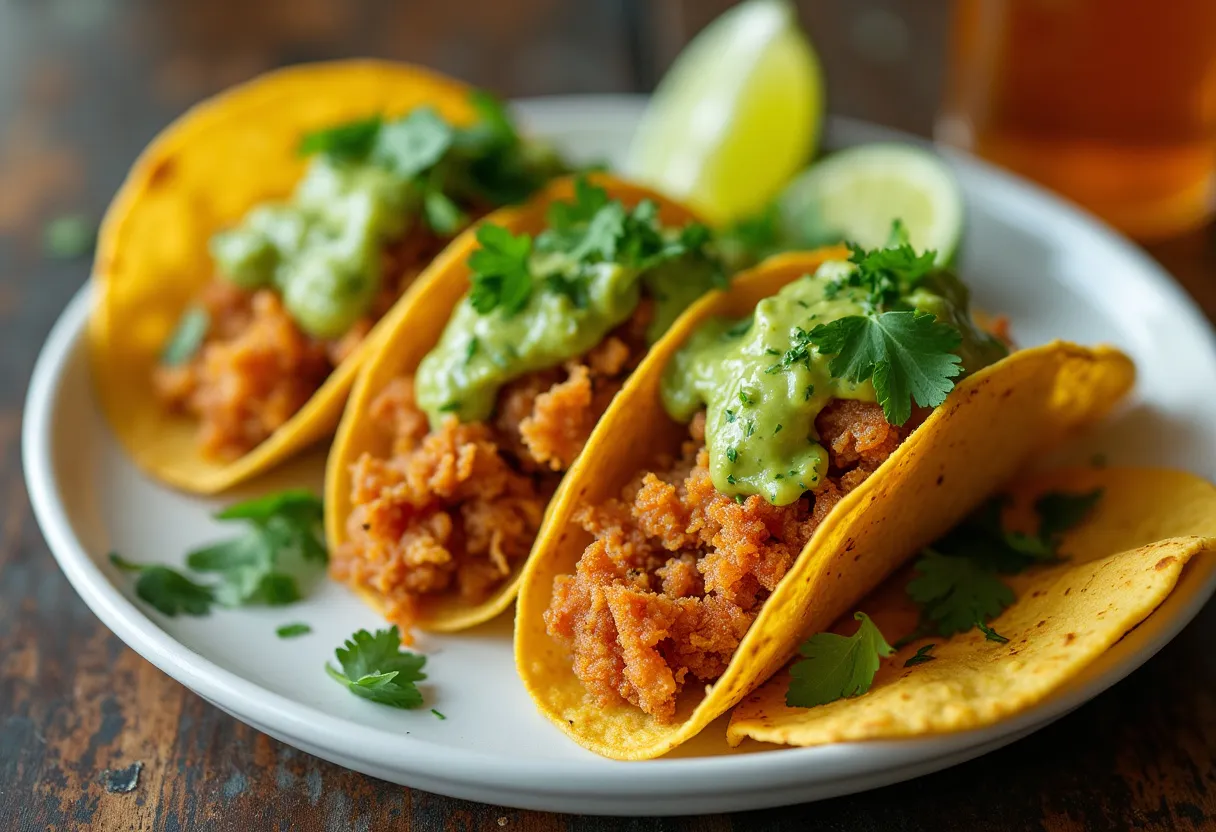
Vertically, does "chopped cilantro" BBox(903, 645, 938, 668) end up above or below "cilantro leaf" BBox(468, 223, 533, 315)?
below

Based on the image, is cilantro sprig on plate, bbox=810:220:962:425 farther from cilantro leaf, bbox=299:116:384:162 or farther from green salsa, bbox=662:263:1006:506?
cilantro leaf, bbox=299:116:384:162

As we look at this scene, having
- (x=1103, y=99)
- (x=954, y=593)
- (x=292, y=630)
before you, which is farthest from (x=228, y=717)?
(x=1103, y=99)

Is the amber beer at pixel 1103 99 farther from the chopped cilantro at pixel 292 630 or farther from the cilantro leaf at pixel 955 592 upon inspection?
the chopped cilantro at pixel 292 630

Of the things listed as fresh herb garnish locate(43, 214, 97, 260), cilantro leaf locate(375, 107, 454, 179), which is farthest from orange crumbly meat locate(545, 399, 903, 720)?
fresh herb garnish locate(43, 214, 97, 260)

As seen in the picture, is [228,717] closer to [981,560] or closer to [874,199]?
[981,560]

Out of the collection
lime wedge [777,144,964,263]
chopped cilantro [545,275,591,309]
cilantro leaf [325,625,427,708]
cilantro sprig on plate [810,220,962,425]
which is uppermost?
cilantro sprig on plate [810,220,962,425]
